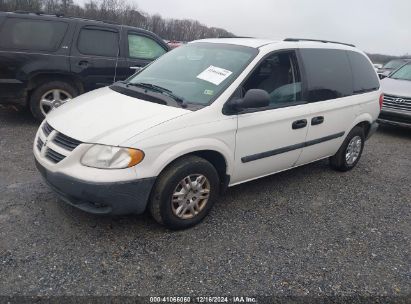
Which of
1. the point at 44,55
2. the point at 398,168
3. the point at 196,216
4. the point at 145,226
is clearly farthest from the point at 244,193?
the point at 44,55

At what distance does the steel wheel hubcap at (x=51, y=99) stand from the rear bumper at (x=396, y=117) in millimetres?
6455

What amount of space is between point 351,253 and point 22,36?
5626 mm

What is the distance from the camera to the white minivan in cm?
289

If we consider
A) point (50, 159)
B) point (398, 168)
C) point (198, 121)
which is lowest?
point (398, 168)

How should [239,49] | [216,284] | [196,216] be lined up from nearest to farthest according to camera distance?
[216,284]
[196,216]
[239,49]

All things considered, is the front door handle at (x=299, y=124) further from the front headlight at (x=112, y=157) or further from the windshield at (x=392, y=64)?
the windshield at (x=392, y=64)

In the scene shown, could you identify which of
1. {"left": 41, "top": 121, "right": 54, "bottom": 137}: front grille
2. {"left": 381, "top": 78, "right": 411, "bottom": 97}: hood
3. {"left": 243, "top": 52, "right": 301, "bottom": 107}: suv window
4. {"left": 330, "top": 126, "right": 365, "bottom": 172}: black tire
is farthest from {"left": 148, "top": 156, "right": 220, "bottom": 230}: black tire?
{"left": 381, "top": 78, "right": 411, "bottom": 97}: hood

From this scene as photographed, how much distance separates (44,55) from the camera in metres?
5.91

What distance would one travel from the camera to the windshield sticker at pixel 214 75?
11.6ft

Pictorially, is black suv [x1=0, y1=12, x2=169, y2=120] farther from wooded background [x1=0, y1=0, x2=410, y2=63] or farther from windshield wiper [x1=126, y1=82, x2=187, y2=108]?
wooded background [x1=0, y1=0, x2=410, y2=63]

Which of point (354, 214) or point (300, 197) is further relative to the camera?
point (300, 197)

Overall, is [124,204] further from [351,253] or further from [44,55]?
[44,55]

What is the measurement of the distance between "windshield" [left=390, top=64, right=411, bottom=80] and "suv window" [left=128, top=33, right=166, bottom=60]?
5.73m

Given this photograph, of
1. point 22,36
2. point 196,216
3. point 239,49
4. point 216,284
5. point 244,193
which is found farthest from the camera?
point 22,36
